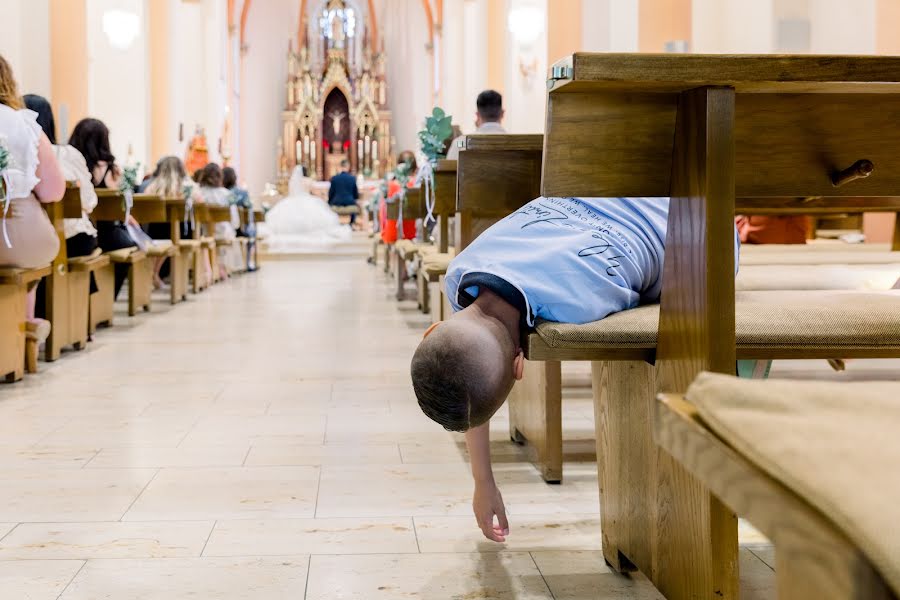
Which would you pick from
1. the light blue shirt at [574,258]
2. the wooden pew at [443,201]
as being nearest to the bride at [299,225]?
the wooden pew at [443,201]

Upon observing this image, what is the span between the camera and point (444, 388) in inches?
55.9

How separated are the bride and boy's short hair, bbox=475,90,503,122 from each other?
918cm

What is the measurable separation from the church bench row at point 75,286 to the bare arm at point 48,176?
0.84 ft

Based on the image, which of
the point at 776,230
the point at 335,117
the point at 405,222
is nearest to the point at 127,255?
the point at 405,222

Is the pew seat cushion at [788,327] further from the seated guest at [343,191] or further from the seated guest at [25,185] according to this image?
the seated guest at [343,191]

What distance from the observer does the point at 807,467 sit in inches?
23.2

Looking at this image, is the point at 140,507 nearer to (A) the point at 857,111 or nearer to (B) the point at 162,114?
(A) the point at 857,111

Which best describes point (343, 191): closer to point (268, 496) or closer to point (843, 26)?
point (843, 26)

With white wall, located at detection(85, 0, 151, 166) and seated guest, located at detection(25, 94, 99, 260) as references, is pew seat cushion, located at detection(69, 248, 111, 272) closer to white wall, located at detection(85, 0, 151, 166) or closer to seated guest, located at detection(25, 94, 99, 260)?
seated guest, located at detection(25, 94, 99, 260)

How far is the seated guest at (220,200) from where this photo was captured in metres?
9.38

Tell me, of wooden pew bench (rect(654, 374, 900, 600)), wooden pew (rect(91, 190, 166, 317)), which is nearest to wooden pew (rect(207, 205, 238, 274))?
wooden pew (rect(91, 190, 166, 317))

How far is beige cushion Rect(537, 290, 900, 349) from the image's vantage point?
1.41 metres

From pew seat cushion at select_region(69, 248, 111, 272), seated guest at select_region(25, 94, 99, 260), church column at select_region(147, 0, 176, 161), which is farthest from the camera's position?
church column at select_region(147, 0, 176, 161)

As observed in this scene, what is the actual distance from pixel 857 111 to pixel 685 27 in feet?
19.1
